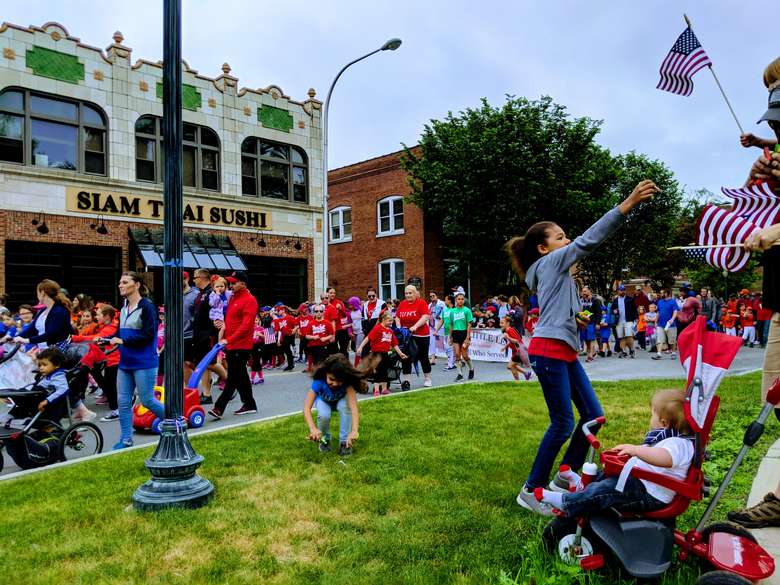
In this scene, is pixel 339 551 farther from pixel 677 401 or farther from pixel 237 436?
pixel 237 436

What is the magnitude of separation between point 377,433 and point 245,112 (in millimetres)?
21087

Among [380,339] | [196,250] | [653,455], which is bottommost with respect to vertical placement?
[653,455]

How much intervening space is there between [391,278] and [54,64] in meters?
17.9

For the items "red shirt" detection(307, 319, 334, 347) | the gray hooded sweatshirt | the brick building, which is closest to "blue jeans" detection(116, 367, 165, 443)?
"red shirt" detection(307, 319, 334, 347)

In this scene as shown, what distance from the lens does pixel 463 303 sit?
1407cm

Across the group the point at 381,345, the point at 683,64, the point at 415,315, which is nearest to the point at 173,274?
the point at 683,64

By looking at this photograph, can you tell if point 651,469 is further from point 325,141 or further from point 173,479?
point 325,141

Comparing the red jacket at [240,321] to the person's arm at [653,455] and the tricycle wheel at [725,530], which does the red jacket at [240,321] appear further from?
the tricycle wheel at [725,530]

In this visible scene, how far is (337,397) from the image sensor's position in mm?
6102

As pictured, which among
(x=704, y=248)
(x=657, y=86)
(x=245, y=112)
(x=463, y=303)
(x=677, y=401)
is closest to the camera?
(x=677, y=401)

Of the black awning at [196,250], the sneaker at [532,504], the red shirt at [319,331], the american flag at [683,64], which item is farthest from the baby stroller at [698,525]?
the black awning at [196,250]

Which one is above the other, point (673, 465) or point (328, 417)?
point (673, 465)

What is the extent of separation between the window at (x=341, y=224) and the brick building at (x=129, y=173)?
24.5 feet

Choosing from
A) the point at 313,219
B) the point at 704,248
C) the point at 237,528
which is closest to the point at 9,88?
the point at 313,219
